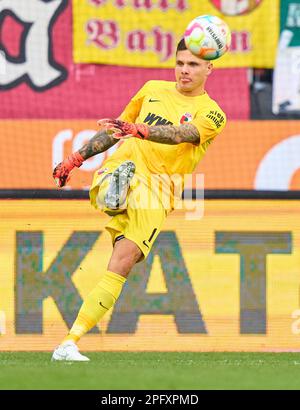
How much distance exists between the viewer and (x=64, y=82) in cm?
1097

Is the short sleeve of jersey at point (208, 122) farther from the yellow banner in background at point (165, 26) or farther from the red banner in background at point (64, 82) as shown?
the yellow banner in background at point (165, 26)

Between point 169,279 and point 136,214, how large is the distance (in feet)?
6.06

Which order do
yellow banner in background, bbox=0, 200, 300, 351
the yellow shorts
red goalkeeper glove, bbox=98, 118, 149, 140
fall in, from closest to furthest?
red goalkeeper glove, bbox=98, 118, 149, 140 → the yellow shorts → yellow banner in background, bbox=0, 200, 300, 351

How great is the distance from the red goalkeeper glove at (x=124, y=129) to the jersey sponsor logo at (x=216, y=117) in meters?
0.63

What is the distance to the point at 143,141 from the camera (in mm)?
8430

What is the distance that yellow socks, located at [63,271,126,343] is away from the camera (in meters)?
8.02

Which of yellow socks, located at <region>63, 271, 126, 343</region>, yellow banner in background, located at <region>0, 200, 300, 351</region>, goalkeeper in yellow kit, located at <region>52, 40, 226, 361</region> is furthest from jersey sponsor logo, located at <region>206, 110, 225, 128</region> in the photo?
yellow banner in background, located at <region>0, 200, 300, 351</region>

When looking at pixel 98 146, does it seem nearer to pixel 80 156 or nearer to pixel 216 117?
pixel 80 156

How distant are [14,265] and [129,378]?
10.8 ft

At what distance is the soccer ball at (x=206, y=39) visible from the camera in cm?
820

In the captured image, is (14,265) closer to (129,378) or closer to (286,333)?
(286,333)

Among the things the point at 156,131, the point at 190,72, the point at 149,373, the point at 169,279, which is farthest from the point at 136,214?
the point at 169,279

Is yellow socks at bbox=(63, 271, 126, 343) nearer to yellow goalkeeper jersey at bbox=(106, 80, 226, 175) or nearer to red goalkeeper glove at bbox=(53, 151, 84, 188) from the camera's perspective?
red goalkeeper glove at bbox=(53, 151, 84, 188)
